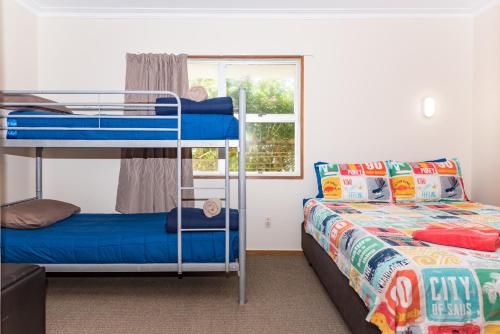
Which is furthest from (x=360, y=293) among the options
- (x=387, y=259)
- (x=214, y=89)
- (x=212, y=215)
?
(x=214, y=89)

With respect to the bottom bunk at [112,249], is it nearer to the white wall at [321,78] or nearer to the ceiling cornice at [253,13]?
the white wall at [321,78]

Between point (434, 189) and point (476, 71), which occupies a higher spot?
point (476, 71)

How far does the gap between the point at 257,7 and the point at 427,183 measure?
230 centimetres

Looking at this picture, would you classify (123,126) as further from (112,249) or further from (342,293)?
(342,293)

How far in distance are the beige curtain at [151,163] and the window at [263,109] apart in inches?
9.6

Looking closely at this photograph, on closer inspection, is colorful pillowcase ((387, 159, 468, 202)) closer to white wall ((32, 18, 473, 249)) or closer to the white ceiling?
white wall ((32, 18, 473, 249))

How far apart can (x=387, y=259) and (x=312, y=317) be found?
92 centimetres

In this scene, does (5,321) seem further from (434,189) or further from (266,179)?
(434,189)

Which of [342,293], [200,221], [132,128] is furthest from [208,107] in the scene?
[342,293]

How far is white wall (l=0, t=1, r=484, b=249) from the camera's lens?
12.4ft

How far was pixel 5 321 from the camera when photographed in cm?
110

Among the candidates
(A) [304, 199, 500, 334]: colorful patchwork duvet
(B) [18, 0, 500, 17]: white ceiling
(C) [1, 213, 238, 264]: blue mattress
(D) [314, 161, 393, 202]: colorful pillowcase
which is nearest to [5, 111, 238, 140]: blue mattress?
(C) [1, 213, 238, 264]: blue mattress

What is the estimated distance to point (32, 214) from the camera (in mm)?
2652

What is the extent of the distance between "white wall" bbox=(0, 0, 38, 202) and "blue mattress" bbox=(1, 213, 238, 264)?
84 cm
